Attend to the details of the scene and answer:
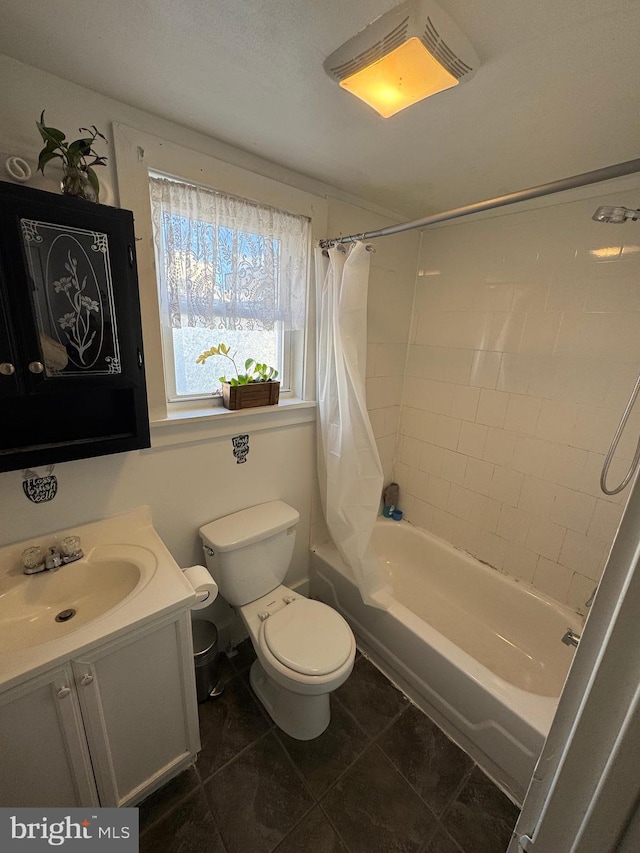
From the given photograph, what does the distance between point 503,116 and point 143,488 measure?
1.77 m

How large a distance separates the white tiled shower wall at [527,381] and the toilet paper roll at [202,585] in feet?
4.47

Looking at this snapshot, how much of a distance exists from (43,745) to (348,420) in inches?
56.6

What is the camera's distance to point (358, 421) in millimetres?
1650

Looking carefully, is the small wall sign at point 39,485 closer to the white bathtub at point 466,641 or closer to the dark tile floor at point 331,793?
the dark tile floor at point 331,793

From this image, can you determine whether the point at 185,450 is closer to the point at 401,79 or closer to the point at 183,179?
the point at 183,179

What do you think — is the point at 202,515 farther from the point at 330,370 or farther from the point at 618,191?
the point at 618,191

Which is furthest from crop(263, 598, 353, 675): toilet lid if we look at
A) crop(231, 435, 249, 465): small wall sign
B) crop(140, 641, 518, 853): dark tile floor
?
crop(231, 435, 249, 465): small wall sign

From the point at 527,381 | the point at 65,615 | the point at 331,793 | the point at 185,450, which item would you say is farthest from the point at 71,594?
the point at 527,381

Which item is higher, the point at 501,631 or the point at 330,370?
the point at 330,370

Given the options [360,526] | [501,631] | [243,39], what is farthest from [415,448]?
[243,39]

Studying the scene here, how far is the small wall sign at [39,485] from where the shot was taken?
3.63 feet

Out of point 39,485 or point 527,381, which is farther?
point 527,381

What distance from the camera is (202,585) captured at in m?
1.19

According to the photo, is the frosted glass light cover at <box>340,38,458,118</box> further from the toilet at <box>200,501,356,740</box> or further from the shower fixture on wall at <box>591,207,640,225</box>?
the toilet at <box>200,501,356,740</box>
